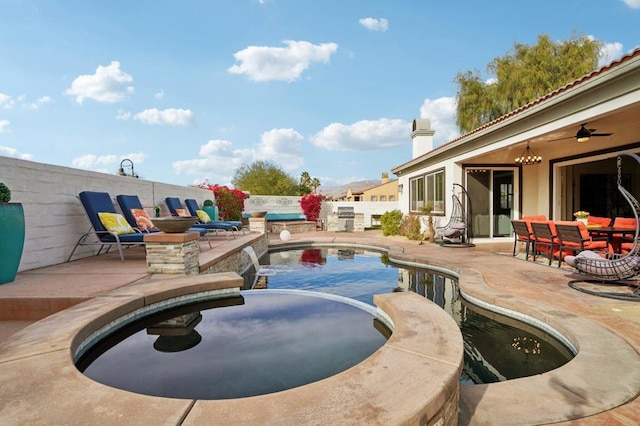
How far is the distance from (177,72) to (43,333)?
12.4m

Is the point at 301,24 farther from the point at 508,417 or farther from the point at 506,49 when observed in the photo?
the point at 506,49

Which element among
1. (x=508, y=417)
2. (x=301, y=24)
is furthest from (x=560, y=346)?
(x=301, y=24)

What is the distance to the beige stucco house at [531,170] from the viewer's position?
6.96 m

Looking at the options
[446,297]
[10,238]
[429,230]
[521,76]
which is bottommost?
[446,297]

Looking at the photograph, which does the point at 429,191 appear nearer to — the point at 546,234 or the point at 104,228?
the point at 546,234

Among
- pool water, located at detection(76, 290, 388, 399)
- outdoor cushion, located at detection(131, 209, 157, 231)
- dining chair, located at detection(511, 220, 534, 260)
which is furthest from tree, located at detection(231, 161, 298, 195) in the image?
pool water, located at detection(76, 290, 388, 399)

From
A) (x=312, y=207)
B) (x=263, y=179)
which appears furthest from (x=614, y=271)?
(x=263, y=179)

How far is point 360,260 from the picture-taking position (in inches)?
327

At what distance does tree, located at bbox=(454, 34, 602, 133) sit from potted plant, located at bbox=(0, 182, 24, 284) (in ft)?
77.1

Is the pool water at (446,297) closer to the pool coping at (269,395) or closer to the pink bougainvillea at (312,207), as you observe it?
the pool coping at (269,395)

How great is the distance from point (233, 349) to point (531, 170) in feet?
34.5

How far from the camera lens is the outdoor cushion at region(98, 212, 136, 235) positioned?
5711 mm

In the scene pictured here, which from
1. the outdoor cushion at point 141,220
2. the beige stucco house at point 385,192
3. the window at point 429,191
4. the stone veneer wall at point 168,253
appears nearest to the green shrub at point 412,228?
the window at point 429,191

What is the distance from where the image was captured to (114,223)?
19.1 feet
